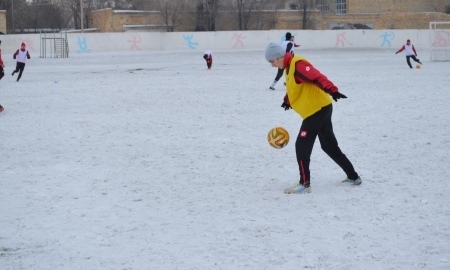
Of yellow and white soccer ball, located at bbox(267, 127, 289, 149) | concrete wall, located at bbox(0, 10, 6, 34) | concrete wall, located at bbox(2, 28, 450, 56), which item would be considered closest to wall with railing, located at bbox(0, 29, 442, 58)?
concrete wall, located at bbox(2, 28, 450, 56)

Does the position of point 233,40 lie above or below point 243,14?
below

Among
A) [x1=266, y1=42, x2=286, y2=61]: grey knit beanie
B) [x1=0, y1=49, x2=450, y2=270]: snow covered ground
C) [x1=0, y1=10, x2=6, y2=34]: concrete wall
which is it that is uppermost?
[x1=0, y1=10, x2=6, y2=34]: concrete wall

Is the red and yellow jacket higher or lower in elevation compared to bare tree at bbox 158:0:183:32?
lower

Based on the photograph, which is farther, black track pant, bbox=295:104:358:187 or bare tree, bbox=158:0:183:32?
bare tree, bbox=158:0:183:32

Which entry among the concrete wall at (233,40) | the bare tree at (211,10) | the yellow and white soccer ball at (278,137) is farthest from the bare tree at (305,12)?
the yellow and white soccer ball at (278,137)

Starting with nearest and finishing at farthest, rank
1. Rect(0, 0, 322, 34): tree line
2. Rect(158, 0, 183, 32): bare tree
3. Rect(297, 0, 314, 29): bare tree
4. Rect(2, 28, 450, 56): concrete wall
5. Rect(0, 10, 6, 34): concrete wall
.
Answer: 1. Rect(2, 28, 450, 56): concrete wall
2. Rect(0, 10, 6, 34): concrete wall
3. Rect(158, 0, 183, 32): bare tree
4. Rect(0, 0, 322, 34): tree line
5. Rect(297, 0, 314, 29): bare tree

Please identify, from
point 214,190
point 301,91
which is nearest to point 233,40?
point 214,190

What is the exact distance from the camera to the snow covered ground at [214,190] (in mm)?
5992

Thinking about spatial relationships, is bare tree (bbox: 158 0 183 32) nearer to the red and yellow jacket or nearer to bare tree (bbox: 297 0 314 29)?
bare tree (bbox: 297 0 314 29)

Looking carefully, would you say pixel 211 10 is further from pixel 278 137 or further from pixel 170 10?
pixel 278 137

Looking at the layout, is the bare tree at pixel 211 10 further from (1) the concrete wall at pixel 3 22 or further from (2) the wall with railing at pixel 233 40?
(1) the concrete wall at pixel 3 22

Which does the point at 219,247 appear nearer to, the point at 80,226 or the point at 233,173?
the point at 80,226

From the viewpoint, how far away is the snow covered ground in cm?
599

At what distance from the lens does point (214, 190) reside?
8.35m
